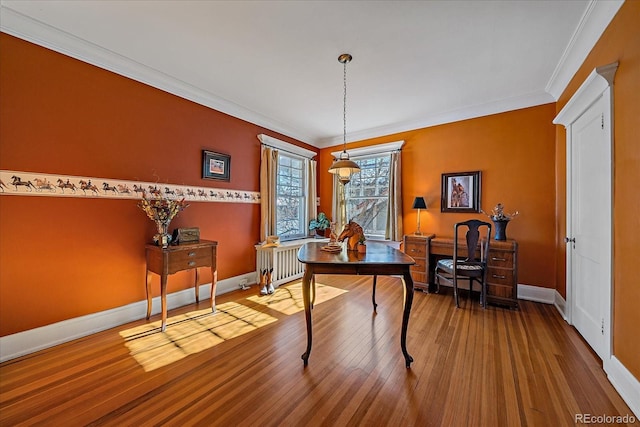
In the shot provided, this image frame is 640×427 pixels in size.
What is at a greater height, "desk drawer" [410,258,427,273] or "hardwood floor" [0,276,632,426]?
"desk drawer" [410,258,427,273]

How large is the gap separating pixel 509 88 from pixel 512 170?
1.07m

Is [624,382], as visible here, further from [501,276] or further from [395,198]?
[395,198]

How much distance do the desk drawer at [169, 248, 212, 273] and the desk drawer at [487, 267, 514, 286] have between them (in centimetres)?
347

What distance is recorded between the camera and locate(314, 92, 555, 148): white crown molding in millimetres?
3224

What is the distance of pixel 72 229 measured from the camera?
2.26 meters

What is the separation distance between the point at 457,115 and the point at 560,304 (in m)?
2.83

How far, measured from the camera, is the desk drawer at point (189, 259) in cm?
250

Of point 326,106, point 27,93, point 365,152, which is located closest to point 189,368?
point 27,93

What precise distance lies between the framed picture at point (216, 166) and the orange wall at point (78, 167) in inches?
4.4

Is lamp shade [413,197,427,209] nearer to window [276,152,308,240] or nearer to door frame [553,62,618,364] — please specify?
door frame [553,62,618,364]

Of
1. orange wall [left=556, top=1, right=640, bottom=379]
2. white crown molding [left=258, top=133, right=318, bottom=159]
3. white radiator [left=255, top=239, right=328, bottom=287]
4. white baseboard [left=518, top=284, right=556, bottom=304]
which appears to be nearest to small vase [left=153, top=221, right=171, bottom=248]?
Result: white radiator [left=255, top=239, right=328, bottom=287]

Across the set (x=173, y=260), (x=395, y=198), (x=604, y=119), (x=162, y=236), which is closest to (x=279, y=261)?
(x=173, y=260)

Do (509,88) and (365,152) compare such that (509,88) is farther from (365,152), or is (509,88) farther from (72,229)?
(72,229)

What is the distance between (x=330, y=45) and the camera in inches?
89.1
